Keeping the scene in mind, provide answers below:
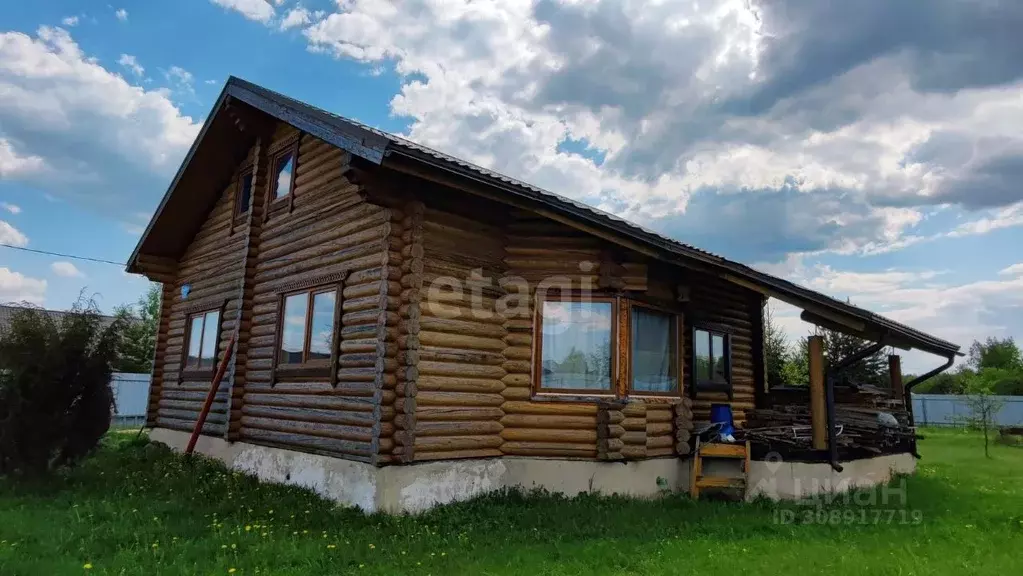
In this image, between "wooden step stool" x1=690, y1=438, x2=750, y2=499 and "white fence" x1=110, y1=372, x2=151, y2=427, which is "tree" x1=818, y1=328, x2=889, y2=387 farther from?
"white fence" x1=110, y1=372, x2=151, y2=427

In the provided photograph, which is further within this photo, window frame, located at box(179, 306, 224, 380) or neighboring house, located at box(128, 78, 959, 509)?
window frame, located at box(179, 306, 224, 380)

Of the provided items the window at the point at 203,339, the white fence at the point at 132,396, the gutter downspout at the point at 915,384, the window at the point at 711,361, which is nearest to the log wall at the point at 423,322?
the window at the point at 711,361

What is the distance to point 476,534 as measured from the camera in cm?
735

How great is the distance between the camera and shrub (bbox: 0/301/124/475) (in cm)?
977

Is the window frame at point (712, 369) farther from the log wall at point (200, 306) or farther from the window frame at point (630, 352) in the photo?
the log wall at point (200, 306)

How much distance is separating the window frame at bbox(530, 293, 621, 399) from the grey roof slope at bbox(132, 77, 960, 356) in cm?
110

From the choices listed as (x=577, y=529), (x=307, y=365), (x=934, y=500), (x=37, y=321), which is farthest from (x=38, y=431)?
(x=934, y=500)

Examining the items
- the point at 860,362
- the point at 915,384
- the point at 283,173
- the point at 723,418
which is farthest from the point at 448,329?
the point at 860,362

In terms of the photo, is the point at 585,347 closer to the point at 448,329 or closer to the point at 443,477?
the point at 448,329

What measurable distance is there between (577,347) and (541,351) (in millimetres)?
527

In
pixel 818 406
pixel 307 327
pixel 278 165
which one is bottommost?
pixel 818 406

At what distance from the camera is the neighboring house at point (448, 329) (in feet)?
27.6

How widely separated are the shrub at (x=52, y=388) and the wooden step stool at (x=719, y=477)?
30.0ft

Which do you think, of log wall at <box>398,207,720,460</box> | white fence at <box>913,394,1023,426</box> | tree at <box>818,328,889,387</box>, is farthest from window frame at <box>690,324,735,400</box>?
white fence at <box>913,394,1023,426</box>
